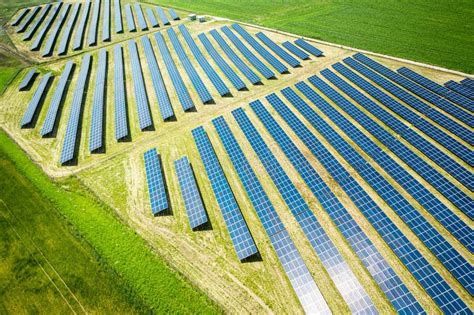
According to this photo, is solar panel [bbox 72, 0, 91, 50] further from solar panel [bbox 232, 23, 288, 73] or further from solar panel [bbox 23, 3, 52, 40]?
solar panel [bbox 232, 23, 288, 73]

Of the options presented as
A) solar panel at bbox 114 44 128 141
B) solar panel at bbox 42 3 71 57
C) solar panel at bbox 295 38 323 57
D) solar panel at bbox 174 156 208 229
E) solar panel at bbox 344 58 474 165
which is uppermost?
solar panel at bbox 42 3 71 57

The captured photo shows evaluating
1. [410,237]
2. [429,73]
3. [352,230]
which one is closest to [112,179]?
[352,230]

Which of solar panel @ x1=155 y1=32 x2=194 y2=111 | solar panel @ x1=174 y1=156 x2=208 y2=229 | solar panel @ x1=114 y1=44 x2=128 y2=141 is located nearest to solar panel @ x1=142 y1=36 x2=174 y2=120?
solar panel @ x1=155 y1=32 x2=194 y2=111

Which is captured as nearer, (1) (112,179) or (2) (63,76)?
(1) (112,179)

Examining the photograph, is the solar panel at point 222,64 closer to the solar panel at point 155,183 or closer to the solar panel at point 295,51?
the solar panel at point 295,51

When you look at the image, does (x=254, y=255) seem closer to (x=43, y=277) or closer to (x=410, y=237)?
(x=410, y=237)

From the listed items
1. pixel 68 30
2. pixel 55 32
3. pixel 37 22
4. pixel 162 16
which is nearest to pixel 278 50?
pixel 162 16

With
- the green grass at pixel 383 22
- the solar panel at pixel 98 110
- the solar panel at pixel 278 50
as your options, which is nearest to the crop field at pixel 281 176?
the solar panel at pixel 98 110
